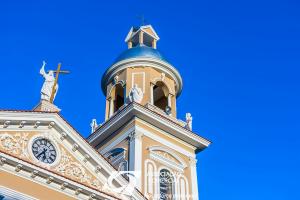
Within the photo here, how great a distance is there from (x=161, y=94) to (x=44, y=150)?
15.3 m

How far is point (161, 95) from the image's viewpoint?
119ft

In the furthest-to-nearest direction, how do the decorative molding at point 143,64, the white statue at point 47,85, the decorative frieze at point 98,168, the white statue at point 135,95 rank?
the decorative molding at point 143,64 → the white statue at point 135,95 → the white statue at point 47,85 → the decorative frieze at point 98,168

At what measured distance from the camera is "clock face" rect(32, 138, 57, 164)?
21.5m

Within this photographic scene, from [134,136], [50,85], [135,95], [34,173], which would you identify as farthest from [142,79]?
[34,173]

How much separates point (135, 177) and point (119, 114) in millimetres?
4446

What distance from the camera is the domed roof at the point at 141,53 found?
34.3m

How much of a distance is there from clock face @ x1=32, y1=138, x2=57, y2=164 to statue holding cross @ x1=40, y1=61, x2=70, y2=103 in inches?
107

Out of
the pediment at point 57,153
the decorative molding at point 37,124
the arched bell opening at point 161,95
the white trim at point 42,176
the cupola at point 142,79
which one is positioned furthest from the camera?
the arched bell opening at point 161,95

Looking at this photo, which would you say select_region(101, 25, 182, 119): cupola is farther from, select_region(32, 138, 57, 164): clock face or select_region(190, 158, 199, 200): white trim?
select_region(32, 138, 57, 164): clock face

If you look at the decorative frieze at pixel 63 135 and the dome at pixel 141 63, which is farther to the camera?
the dome at pixel 141 63

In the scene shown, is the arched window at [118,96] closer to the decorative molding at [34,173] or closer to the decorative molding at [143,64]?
the decorative molding at [143,64]

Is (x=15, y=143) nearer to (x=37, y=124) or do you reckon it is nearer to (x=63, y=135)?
(x=37, y=124)

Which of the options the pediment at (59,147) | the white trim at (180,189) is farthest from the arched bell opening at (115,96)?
the pediment at (59,147)

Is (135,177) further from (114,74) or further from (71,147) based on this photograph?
(114,74)
